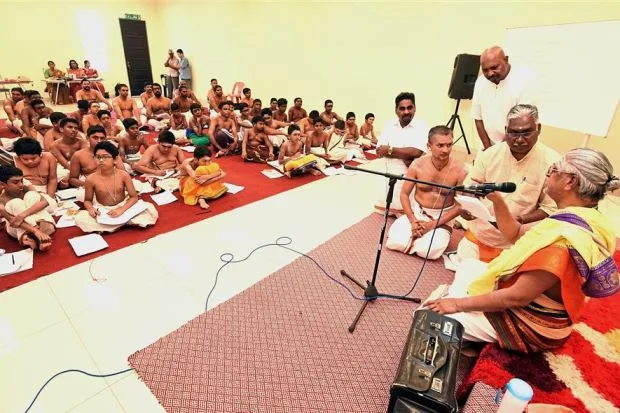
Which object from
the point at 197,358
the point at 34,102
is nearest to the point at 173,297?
the point at 197,358

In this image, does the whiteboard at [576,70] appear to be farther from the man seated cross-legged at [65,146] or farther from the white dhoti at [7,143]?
the white dhoti at [7,143]

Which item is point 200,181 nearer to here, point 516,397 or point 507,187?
point 507,187

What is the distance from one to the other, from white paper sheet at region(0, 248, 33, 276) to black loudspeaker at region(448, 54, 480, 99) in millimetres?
5666

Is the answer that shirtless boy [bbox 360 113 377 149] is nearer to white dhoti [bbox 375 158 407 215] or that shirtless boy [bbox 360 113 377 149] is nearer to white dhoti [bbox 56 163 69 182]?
white dhoti [bbox 375 158 407 215]

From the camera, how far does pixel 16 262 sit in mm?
2297

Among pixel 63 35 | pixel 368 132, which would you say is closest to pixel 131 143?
pixel 368 132

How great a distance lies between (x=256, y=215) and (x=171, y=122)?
3930mm

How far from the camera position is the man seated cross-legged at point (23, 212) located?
2500mm

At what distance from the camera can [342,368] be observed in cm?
165

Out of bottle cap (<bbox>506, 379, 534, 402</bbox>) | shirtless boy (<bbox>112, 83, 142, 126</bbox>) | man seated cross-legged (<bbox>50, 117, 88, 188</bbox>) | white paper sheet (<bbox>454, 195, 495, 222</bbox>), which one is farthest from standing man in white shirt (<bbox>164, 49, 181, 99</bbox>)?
bottle cap (<bbox>506, 379, 534, 402</bbox>)

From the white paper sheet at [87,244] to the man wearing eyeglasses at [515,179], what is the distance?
2.92 m

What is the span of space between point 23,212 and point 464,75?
5.76m

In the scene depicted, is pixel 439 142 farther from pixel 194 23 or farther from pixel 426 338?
pixel 194 23

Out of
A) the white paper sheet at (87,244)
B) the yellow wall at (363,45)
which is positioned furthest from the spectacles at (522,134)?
the white paper sheet at (87,244)
